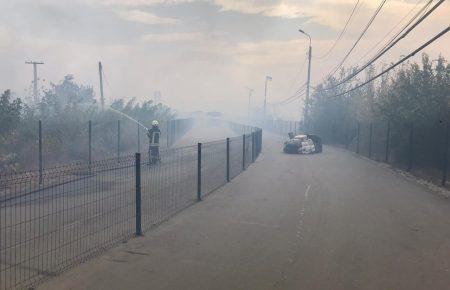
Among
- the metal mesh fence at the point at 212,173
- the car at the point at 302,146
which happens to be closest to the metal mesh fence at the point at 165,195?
the metal mesh fence at the point at 212,173

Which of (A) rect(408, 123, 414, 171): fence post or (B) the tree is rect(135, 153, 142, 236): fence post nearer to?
(B) the tree

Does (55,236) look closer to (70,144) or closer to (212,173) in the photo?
(212,173)

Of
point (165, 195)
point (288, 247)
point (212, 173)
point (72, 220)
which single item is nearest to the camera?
point (288, 247)

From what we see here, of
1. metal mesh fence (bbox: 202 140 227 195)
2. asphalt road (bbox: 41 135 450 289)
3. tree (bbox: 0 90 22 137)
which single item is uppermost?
tree (bbox: 0 90 22 137)

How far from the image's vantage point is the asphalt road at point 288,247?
20.4 feet

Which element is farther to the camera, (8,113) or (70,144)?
(70,144)

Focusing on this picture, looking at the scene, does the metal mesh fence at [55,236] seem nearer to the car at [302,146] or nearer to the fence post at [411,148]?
the fence post at [411,148]

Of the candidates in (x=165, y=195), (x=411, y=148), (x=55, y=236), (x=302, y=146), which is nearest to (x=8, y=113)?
(x=165, y=195)

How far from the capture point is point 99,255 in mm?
7105

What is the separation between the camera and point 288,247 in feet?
25.7

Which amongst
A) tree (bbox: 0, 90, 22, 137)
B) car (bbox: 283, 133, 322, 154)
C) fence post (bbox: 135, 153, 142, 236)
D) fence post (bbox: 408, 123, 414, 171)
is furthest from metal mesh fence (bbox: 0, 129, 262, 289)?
car (bbox: 283, 133, 322, 154)

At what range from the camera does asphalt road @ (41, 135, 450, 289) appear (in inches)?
244

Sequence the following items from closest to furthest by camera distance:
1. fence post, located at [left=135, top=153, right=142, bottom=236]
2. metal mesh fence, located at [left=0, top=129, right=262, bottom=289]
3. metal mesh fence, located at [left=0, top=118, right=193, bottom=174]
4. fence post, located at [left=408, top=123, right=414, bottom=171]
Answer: metal mesh fence, located at [left=0, top=129, right=262, bottom=289]
fence post, located at [left=135, top=153, right=142, bottom=236]
metal mesh fence, located at [left=0, top=118, right=193, bottom=174]
fence post, located at [left=408, top=123, right=414, bottom=171]

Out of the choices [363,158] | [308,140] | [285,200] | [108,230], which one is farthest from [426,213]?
[308,140]
